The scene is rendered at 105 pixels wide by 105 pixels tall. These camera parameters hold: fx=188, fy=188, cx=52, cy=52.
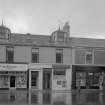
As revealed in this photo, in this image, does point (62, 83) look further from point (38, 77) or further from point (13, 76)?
point (13, 76)

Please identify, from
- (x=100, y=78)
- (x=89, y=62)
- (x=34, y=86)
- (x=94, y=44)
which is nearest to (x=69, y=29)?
(x=94, y=44)

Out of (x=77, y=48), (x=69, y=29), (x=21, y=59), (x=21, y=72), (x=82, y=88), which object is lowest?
(x=82, y=88)

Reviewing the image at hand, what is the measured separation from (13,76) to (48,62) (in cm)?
548

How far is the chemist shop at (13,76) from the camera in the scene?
1042 inches

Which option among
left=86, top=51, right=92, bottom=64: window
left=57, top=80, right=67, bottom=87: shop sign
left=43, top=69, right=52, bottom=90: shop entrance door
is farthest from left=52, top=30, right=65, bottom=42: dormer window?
left=57, top=80, right=67, bottom=87: shop sign

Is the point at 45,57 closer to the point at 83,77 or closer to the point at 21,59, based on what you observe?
the point at 21,59

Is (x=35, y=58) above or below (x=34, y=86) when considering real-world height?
above

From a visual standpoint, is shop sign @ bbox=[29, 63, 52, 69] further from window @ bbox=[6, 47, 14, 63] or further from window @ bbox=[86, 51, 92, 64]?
window @ bbox=[86, 51, 92, 64]

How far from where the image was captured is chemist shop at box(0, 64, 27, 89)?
26.5m

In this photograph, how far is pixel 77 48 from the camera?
28906 millimetres

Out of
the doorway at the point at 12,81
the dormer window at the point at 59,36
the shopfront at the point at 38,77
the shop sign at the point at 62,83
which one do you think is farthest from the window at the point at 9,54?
the shop sign at the point at 62,83

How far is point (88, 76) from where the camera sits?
29.6 m

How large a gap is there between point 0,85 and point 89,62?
1376cm

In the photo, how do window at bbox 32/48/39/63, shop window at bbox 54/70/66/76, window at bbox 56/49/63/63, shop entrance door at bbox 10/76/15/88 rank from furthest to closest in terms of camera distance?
window at bbox 56/49/63/63 → shop window at bbox 54/70/66/76 → window at bbox 32/48/39/63 → shop entrance door at bbox 10/76/15/88
